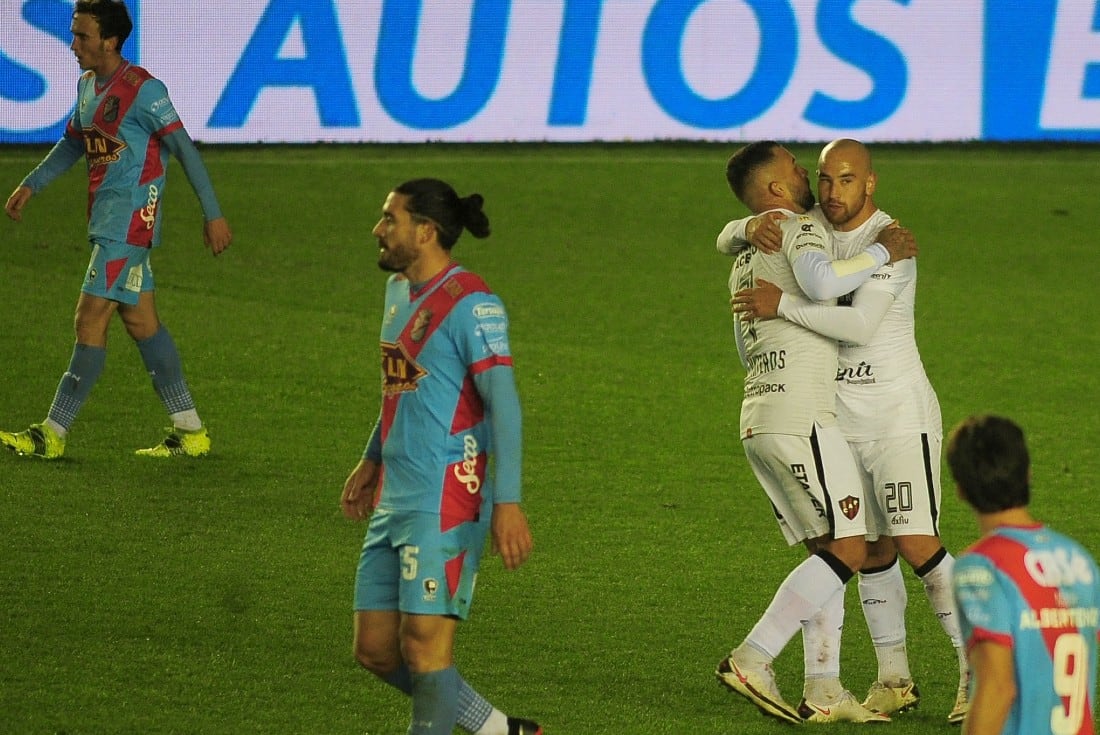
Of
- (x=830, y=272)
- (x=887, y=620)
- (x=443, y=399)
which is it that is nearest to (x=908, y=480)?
(x=887, y=620)

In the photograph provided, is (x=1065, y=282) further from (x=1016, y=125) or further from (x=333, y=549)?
(x=333, y=549)

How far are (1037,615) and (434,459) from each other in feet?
5.05

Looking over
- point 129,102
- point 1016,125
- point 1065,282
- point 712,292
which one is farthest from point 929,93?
point 129,102

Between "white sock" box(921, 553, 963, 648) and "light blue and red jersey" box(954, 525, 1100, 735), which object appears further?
"white sock" box(921, 553, 963, 648)

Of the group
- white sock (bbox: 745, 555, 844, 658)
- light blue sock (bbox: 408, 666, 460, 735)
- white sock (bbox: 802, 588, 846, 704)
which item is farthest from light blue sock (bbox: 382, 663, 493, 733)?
white sock (bbox: 802, 588, 846, 704)

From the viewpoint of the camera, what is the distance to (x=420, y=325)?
395cm

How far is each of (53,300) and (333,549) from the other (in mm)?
5465

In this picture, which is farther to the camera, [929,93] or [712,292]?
[929,93]

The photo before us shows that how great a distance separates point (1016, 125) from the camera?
15773 mm

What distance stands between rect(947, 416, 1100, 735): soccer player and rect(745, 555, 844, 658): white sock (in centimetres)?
170

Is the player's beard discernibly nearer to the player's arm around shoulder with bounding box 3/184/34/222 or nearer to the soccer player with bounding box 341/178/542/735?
the soccer player with bounding box 341/178/542/735

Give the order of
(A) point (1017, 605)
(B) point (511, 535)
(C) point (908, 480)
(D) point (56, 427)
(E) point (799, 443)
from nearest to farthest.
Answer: (A) point (1017, 605)
(B) point (511, 535)
(E) point (799, 443)
(C) point (908, 480)
(D) point (56, 427)

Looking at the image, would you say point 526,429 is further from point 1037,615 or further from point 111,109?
point 1037,615

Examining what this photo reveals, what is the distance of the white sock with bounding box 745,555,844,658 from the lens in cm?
466
